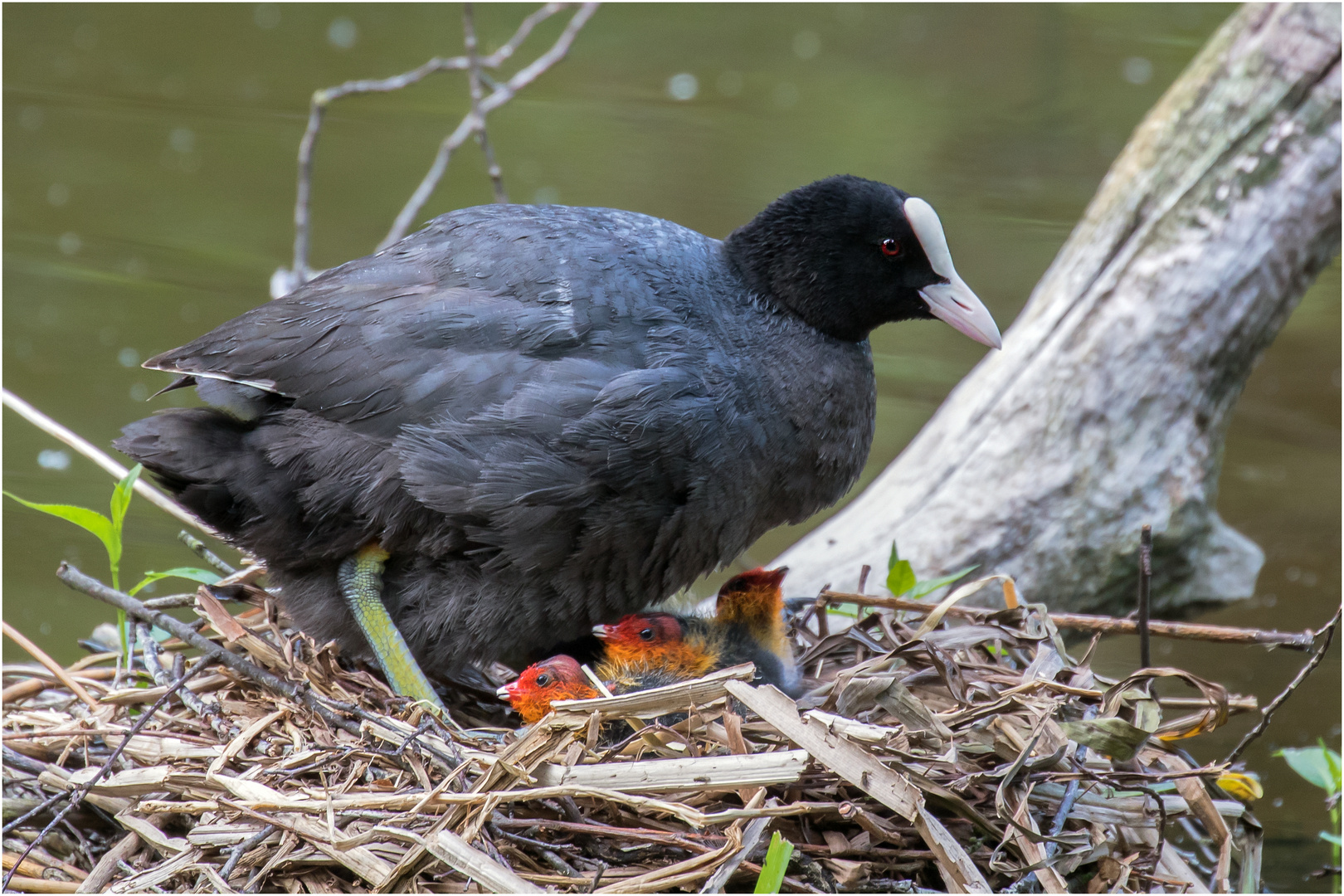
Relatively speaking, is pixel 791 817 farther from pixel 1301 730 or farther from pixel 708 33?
pixel 708 33

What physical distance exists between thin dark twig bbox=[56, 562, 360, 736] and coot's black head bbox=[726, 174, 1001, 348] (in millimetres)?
1059

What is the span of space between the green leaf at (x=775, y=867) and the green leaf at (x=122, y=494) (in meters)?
1.29

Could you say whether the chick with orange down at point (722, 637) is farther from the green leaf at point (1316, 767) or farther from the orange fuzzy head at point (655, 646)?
the green leaf at point (1316, 767)

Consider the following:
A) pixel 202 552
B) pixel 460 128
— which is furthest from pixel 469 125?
pixel 202 552

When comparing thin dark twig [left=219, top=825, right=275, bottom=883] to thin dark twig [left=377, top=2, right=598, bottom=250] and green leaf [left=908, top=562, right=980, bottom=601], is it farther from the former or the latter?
thin dark twig [left=377, top=2, right=598, bottom=250]

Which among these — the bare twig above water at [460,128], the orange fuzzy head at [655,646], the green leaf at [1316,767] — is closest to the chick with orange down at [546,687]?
the orange fuzzy head at [655,646]

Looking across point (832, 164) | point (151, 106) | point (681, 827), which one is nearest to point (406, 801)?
point (681, 827)

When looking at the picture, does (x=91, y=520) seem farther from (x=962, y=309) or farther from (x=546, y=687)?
(x=962, y=309)

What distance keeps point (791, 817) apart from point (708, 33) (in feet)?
17.5

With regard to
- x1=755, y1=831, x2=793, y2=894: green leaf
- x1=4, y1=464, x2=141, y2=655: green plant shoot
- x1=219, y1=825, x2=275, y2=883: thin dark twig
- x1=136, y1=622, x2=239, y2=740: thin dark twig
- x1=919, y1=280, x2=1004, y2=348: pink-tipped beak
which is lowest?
x1=219, y1=825, x2=275, y2=883: thin dark twig

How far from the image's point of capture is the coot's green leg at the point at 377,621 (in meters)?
2.26

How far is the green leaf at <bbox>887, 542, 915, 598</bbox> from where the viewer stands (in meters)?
2.57

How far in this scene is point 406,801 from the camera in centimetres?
182

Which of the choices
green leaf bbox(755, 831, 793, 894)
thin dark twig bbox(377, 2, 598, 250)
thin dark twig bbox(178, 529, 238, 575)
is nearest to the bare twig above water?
thin dark twig bbox(377, 2, 598, 250)
